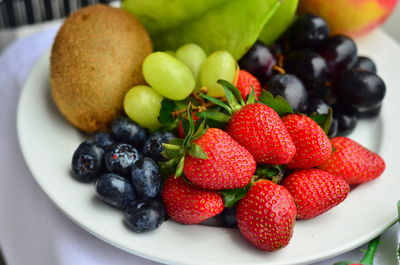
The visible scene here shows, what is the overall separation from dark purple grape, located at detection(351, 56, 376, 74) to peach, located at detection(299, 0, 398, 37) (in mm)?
124

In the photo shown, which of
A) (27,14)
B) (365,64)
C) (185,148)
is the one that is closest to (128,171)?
(185,148)

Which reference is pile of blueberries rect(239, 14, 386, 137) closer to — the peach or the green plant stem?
the peach

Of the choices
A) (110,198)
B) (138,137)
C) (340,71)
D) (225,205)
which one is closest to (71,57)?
(138,137)

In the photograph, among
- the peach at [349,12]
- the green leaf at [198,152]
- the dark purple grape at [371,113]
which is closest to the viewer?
the green leaf at [198,152]

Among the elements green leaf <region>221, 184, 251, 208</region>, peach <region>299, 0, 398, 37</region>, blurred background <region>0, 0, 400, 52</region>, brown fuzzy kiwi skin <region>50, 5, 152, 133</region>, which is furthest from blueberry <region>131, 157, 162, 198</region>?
blurred background <region>0, 0, 400, 52</region>

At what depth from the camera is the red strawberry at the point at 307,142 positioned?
0.69 meters

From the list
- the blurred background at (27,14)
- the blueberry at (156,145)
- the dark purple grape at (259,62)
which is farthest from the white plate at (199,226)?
the blurred background at (27,14)

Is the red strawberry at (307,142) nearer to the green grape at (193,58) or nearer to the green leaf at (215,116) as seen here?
the green leaf at (215,116)

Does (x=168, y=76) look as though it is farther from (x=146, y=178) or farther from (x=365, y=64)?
(x=365, y=64)

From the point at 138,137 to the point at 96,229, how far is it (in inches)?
7.6

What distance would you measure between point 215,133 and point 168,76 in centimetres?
20

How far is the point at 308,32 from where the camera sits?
0.95 m

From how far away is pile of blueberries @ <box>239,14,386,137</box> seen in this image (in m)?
0.84

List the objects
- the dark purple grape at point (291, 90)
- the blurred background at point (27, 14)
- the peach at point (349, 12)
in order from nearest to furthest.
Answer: the dark purple grape at point (291, 90), the peach at point (349, 12), the blurred background at point (27, 14)
